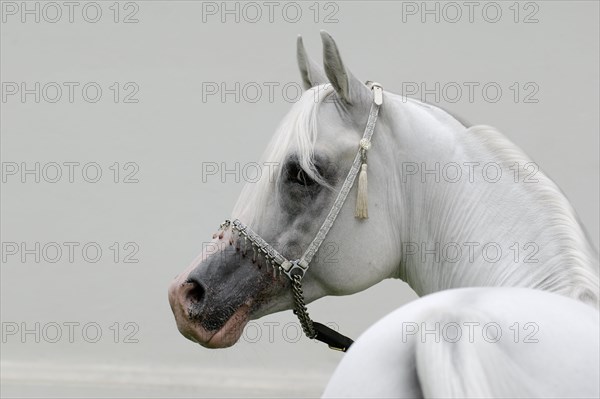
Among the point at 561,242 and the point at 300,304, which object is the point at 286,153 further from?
the point at 561,242

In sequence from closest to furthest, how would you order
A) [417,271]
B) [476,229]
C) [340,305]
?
[476,229] → [417,271] → [340,305]

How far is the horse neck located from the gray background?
185cm

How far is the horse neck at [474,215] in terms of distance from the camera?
1337 mm

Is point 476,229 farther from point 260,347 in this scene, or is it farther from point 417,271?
point 260,347

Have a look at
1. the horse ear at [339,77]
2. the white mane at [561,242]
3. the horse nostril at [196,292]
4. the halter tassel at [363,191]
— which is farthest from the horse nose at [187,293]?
the white mane at [561,242]

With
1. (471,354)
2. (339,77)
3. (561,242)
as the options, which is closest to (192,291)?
(339,77)

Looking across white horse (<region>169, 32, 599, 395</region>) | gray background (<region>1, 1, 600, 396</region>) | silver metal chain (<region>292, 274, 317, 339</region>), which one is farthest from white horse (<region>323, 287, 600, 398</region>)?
gray background (<region>1, 1, 600, 396</region>)

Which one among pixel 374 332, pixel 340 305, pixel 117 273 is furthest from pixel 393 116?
pixel 117 273

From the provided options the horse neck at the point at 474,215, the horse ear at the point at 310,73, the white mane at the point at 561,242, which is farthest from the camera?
the horse ear at the point at 310,73

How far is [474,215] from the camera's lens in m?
1.52

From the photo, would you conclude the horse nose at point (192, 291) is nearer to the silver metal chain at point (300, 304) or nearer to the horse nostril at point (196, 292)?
the horse nostril at point (196, 292)

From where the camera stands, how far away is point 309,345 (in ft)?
11.6

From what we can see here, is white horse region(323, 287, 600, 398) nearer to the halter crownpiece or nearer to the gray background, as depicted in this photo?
the halter crownpiece

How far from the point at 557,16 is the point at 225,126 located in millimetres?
1312
